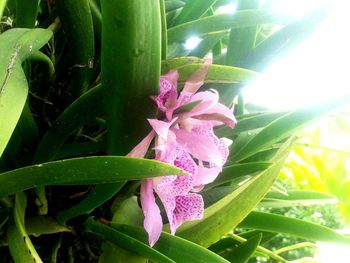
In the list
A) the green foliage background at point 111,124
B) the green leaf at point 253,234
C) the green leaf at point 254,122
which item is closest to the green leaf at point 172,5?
the green foliage background at point 111,124

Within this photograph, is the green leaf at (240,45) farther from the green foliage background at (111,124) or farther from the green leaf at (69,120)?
the green leaf at (69,120)

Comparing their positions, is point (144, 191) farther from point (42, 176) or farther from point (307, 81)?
point (307, 81)

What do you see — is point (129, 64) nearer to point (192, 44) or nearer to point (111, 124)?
point (111, 124)

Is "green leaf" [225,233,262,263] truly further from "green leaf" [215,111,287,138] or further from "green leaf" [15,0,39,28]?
"green leaf" [15,0,39,28]

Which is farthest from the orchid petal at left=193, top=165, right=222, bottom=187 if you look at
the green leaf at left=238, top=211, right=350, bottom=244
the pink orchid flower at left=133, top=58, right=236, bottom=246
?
the green leaf at left=238, top=211, right=350, bottom=244

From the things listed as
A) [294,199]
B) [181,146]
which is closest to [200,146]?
[181,146]

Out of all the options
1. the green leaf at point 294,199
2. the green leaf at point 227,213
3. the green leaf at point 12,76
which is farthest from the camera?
the green leaf at point 294,199
